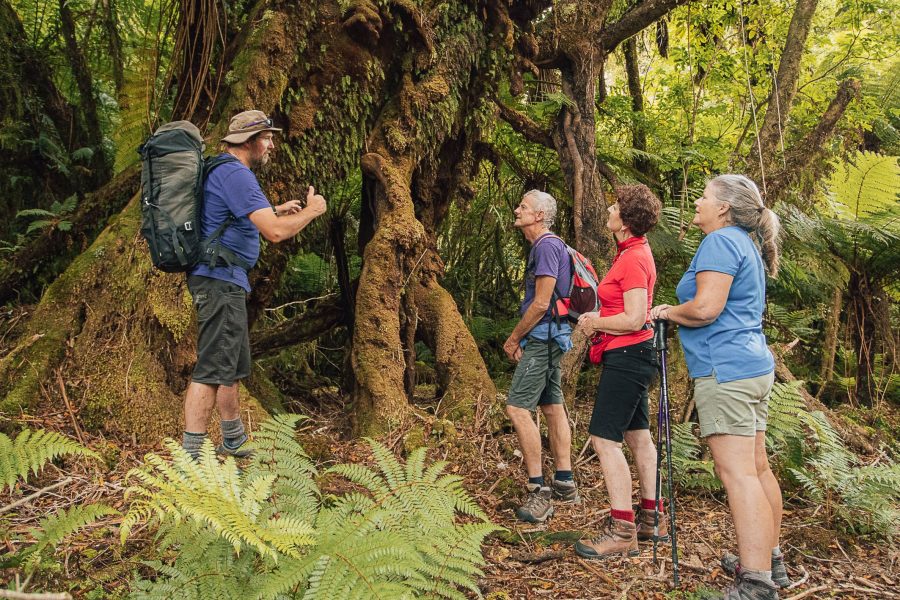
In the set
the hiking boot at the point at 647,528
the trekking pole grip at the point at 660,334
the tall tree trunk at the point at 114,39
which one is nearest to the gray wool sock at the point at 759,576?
the hiking boot at the point at 647,528

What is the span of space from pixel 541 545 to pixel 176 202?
3.02 m

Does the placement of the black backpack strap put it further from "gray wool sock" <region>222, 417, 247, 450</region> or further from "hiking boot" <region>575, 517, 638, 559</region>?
"hiking boot" <region>575, 517, 638, 559</region>

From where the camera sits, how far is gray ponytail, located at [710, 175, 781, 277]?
3.36m

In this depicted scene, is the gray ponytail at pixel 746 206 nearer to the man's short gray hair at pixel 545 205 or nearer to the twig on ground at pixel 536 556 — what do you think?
the man's short gray hair at pixel 545 205

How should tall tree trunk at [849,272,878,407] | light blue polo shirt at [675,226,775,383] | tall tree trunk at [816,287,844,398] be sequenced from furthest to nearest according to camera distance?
tall tree trunk at [849,272,878,407], tall tree trunk at [816,287,844,398], light blue polo shirt at [675,226,775,383]

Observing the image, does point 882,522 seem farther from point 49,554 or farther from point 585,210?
A: point 49,554

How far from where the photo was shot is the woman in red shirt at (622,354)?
3.79 metres

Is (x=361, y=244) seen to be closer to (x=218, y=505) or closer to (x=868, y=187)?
(x=218, y=505)

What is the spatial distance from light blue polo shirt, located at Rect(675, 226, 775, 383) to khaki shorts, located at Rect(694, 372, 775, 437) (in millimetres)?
39

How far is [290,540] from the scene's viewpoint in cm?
239

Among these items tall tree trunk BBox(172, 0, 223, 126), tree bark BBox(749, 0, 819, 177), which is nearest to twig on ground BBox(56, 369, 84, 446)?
tall tree trunk BBox(172, 0, 223, 126)

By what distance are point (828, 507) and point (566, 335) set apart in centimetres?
209

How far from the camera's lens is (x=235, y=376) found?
3.89m

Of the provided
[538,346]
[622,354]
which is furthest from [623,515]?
[538,346]
